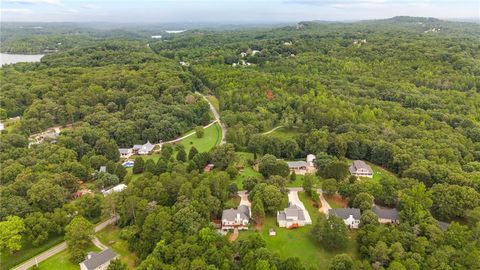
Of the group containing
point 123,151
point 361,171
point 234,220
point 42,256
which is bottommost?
point 42,256

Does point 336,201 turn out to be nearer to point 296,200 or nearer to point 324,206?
point 324,206

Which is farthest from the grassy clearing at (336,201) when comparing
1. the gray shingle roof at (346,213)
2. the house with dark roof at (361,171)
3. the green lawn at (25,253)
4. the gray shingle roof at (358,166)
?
the green lawn at (25,253)

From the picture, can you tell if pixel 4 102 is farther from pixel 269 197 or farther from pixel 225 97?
pixel 269 197

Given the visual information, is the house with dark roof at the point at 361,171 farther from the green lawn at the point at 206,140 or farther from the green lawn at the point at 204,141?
the green lawn at the point at 206,140

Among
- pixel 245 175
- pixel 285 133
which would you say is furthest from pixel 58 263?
pixel 285 133

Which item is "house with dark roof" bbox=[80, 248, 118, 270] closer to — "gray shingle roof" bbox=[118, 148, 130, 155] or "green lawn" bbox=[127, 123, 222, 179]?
"green lawn" bbox=[127, 123, 222, 179]

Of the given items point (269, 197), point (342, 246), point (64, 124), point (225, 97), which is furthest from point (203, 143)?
point (342, 246)

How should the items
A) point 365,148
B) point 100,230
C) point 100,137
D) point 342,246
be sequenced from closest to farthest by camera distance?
point 342,246 → point 100,230 → point 365,148 → point 100,137
